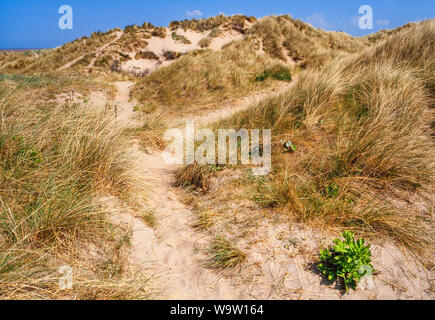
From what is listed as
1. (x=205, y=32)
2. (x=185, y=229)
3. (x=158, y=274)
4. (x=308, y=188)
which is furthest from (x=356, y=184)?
(x=205, y=32)

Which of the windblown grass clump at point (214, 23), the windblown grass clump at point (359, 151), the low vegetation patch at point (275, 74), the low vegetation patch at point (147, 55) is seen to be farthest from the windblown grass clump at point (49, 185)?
the windblown grass clump at point (214, 23)

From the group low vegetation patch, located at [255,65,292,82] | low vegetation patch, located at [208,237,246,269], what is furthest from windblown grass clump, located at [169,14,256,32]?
low vegetation patch, located at [208,237,246,269]

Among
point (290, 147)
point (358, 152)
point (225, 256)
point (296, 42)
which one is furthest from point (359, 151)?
point (296, 42)

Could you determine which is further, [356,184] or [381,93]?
[381,93]

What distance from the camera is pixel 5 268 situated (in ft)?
5.41

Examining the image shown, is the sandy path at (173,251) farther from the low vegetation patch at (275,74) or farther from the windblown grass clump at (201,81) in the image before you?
the low vegetation patch at (275,74)

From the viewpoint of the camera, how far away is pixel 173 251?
2545mm

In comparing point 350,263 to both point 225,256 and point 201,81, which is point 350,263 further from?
point 201,81

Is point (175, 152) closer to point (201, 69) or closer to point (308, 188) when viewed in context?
point (308, 188)

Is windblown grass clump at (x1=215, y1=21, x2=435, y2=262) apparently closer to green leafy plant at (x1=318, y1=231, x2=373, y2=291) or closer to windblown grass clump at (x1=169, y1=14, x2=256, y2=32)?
green leafy plant at (x1=318, y1=231, x2=373, y2=291)

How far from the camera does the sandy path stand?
2080 mm
